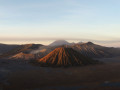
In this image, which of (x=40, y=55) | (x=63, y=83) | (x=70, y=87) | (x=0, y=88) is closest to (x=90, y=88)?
(x=70, y=87)

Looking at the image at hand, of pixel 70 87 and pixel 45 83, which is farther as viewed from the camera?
pixel 45 83

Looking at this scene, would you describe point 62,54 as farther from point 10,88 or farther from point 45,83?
point 10,88

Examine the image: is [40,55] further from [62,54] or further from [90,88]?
[90,88]

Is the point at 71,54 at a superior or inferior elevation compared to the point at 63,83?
superior

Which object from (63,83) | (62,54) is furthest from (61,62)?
(63,83)

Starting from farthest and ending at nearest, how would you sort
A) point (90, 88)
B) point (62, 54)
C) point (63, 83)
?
point (62, 54) → point (63, 83) → point (90, 88)

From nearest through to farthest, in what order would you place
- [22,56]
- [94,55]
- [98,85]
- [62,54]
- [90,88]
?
1. [90,88]
2. [98,85]
3. [62,54]
4. [22,56]
5. [94,55]

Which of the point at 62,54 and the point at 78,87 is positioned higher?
the point at 62,54

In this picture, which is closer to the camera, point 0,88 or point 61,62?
point 0,88

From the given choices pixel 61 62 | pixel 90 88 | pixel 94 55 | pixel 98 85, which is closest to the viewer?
pixel 90 88

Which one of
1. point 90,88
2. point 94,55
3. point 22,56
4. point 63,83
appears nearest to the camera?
point 90,88
